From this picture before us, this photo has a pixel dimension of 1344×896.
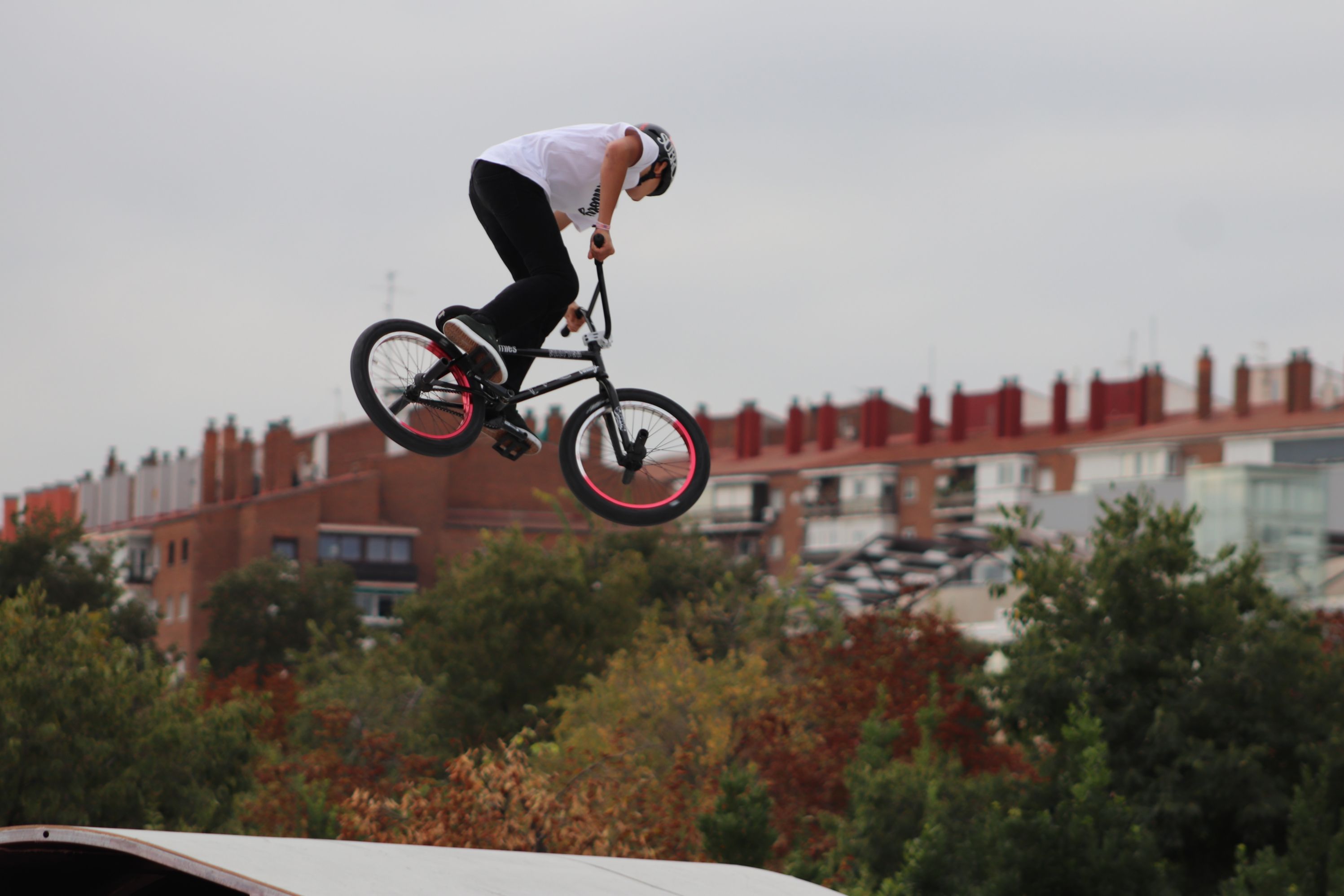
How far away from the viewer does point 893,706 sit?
45750 mm

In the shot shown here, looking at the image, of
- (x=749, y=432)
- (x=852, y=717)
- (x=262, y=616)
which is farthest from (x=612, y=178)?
(x=749, y=432)

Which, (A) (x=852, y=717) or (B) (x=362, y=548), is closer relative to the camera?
(A) (x=852, y=717)

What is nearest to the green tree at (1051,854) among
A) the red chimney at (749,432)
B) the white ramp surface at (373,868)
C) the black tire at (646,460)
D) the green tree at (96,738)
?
the green tree at (96,738)

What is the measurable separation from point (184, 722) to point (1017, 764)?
21397 millimetres

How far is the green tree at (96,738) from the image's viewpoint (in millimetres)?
31406

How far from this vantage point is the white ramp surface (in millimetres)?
11023

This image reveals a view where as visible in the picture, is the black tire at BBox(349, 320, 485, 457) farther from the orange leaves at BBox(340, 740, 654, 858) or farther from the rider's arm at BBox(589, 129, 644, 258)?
the orange leaves at BBox(340, 740, 654, 858)

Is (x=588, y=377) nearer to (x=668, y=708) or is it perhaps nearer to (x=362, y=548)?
(x=668, y=708)

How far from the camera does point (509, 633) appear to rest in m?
52.8

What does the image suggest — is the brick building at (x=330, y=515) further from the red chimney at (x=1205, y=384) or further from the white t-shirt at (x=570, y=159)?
the white t-shirt at (x=570, y=159)

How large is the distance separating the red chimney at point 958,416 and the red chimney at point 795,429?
1212cm

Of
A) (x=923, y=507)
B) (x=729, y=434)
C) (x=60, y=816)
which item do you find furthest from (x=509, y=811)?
(x=729, y=434)

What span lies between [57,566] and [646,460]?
50.9 m

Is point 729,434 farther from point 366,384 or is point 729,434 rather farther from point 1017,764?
point 366,384
